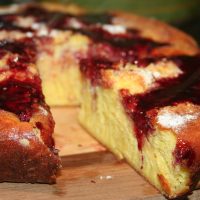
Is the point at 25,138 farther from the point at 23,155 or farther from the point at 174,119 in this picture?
the point at 174,119

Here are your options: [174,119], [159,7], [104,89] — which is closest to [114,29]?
[104,89]

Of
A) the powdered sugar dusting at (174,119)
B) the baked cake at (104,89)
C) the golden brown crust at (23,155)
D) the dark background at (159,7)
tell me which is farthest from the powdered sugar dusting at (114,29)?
the golden brown crust at (23,155)

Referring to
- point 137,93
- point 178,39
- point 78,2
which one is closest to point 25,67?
point 137,93

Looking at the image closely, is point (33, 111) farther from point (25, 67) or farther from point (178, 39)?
point (178, 39)

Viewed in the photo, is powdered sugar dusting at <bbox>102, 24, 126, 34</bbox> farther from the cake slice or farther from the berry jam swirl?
the cake slice

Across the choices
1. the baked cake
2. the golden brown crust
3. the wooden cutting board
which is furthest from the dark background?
the golden brown crust
